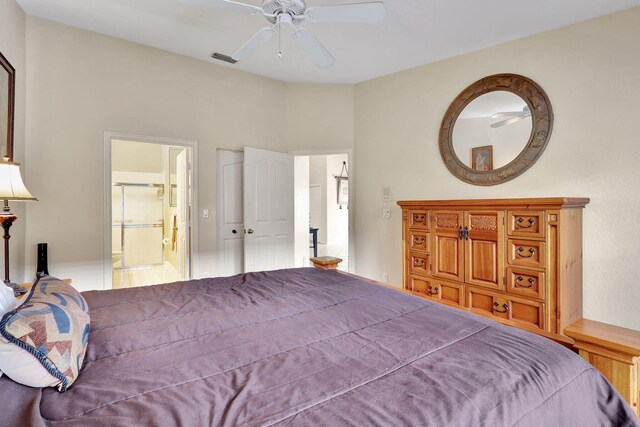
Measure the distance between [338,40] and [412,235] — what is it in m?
2.02

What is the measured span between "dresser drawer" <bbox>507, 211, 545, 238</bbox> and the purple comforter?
1.34 metres

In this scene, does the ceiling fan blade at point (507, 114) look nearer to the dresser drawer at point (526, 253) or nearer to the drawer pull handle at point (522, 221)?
the drawer pull handle at point (522, 221)

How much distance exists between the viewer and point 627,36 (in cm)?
254

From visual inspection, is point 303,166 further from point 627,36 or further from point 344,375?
point 344,375

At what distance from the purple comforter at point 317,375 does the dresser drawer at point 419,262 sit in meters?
1.63

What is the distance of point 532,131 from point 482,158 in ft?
1.53

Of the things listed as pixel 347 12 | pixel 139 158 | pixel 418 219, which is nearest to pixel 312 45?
pixel 347 12

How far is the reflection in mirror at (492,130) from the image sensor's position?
3025mm

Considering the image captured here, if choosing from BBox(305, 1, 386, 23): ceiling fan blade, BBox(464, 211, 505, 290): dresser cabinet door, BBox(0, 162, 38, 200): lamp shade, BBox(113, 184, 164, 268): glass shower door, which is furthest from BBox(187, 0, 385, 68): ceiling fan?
BBox(113, 184, 164, 268): glass shower door

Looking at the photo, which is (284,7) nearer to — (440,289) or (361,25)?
(361,25)

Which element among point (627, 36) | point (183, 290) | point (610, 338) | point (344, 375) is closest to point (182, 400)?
point (344, 375)

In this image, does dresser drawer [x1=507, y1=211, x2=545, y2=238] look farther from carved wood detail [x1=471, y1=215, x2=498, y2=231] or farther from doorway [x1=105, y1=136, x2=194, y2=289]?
doorway [x1=105, y1=136, x2=194, y2=289]

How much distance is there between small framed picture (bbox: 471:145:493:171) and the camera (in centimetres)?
320

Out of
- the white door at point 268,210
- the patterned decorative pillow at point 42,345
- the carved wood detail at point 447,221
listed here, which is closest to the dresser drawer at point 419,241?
the carved wood detail at point 447,221
